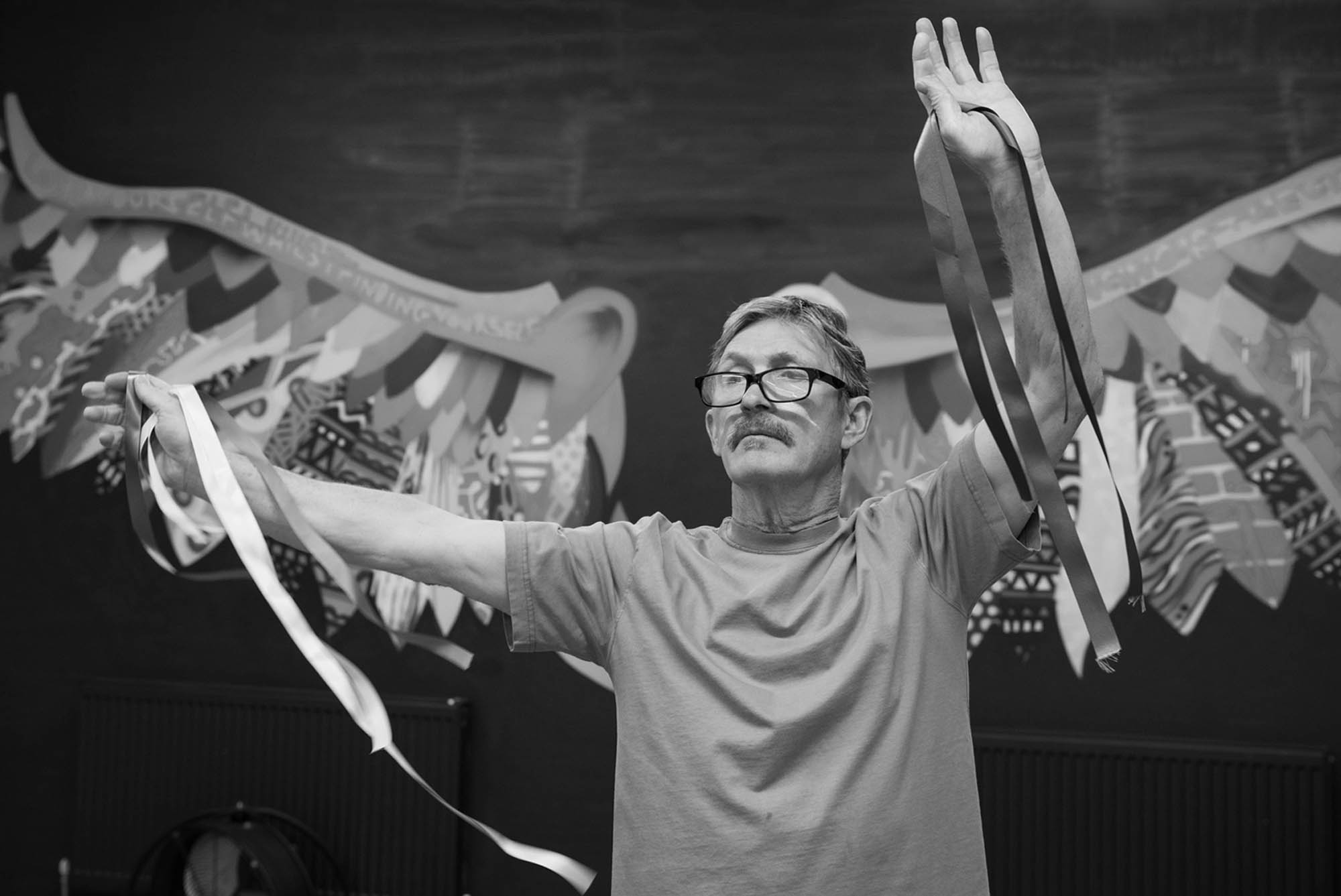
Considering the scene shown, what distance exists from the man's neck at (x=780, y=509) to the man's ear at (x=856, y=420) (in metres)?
0.10

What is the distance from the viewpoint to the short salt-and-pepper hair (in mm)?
1581

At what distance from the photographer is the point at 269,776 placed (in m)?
3.46

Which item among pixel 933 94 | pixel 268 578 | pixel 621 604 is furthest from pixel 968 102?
pixel 268 578

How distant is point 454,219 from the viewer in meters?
3.51

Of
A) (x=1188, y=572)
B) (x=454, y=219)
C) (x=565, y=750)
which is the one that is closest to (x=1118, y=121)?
(x=1188, y=572)

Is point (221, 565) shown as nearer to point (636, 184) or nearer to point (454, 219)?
point (454, 219)

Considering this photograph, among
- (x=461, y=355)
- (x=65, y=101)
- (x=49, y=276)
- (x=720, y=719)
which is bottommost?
(x=720, y=719)

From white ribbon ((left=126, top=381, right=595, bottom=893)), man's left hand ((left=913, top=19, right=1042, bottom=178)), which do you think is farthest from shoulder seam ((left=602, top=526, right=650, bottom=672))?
man's left hand ((left=913, top=19, right=1042, bottom=178))

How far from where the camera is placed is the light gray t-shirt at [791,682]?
1.30 m

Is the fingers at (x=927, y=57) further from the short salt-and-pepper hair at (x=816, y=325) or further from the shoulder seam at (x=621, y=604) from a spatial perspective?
the shoulder seam at (x=621, y=604)

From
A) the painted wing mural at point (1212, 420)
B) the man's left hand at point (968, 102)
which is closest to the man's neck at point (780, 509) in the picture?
the man's left hand at point (968, 102)

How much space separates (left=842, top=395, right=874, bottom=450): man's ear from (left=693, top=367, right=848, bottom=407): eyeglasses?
7 centimetres

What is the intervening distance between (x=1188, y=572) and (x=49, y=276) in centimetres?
314

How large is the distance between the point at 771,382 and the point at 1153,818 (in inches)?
74.3
